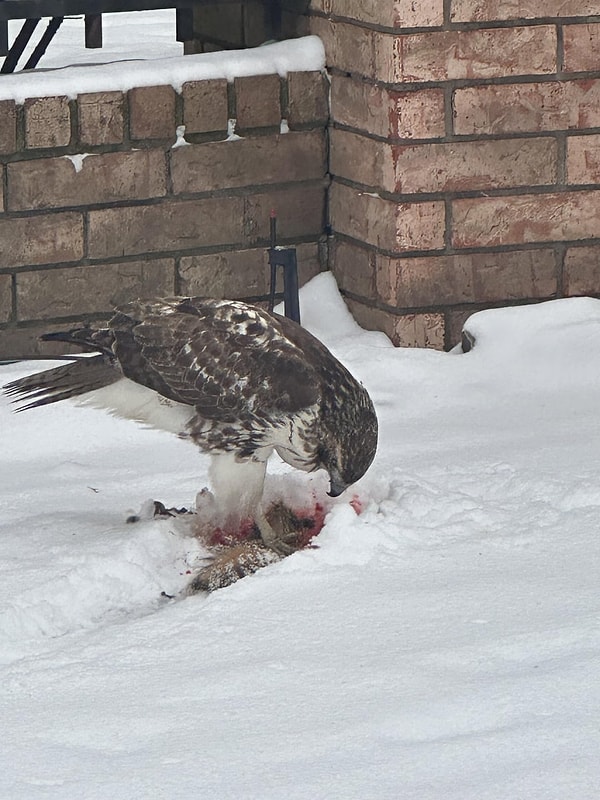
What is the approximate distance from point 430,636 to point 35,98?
3095 mm

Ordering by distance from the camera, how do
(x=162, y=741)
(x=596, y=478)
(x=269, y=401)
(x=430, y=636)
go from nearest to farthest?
(x=162, y=741) → (x=430, y=636) → (x=269, y=401) → (x=596, y=478)

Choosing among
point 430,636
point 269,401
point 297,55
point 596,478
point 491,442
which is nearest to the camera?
point 430,636

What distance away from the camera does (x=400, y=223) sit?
234 inches

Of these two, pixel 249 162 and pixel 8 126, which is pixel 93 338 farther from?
pixel 249 162

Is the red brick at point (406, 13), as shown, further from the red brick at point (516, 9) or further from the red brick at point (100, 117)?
the red brick at point (100, 117)

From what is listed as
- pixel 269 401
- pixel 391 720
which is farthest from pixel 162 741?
pixel 269 401

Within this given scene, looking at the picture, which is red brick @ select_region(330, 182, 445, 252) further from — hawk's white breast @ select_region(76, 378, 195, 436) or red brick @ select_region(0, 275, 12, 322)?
hawk's white breast @ select_region(76, 378, 195, 436)

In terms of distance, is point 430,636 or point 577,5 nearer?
point 430,636

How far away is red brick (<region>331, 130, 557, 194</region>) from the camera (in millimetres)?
5918

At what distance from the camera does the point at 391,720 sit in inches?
124

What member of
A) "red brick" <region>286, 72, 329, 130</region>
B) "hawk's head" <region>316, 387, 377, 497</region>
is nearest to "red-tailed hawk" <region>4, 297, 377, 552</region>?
"hawk's head" <region>316, 387, 377, 497</region>

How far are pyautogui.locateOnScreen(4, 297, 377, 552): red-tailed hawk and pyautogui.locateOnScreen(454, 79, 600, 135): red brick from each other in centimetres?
194

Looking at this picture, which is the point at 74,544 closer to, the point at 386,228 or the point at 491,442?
the point at 491,442

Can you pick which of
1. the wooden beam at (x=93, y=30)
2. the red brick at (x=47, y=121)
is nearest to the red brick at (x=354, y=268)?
the red brick at (x=47, y=121)
